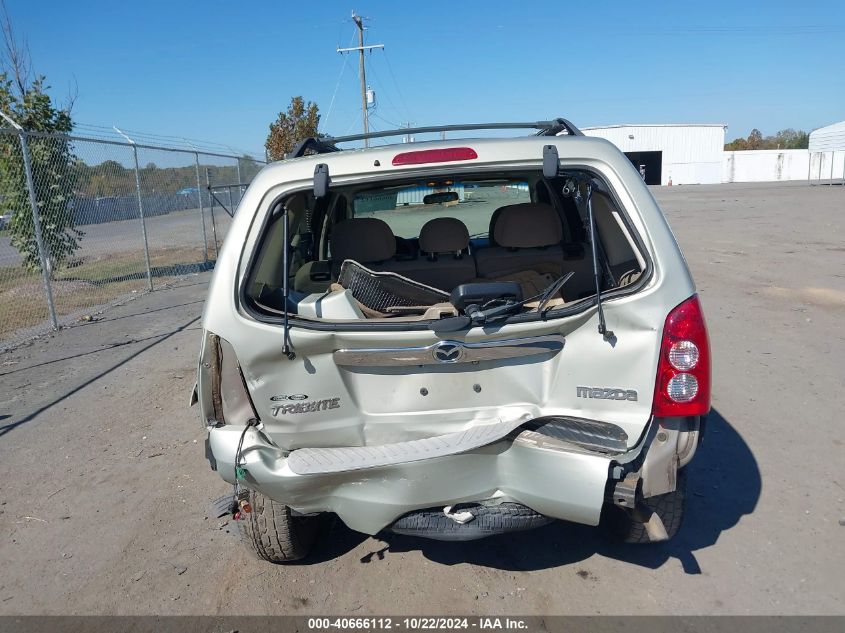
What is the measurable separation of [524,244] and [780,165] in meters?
66.6

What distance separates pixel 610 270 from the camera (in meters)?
3.26

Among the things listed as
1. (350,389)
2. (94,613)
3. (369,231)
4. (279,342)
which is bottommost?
(94,613)

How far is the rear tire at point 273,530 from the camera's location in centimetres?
309

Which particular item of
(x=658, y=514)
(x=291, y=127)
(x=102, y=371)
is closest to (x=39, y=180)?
(x=102, y=371)

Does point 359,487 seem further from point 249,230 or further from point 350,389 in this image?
point 249,230

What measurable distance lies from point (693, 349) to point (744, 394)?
128 inches

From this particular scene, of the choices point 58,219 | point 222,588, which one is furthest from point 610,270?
point 58,219

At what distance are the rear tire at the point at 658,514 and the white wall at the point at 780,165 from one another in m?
65.1

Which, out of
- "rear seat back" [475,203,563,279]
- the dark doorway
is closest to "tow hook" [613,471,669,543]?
"rear seat back" [475,203,563,279]

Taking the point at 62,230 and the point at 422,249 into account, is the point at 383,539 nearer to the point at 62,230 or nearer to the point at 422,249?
the point at 422,249

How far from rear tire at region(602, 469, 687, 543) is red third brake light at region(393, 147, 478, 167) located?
1609 millimetres

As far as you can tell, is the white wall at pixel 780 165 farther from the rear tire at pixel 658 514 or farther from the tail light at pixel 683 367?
the tail light at pixel 683 367

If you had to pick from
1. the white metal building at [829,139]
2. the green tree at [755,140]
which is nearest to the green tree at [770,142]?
the green tree at [755,140]

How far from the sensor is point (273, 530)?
3115mm
